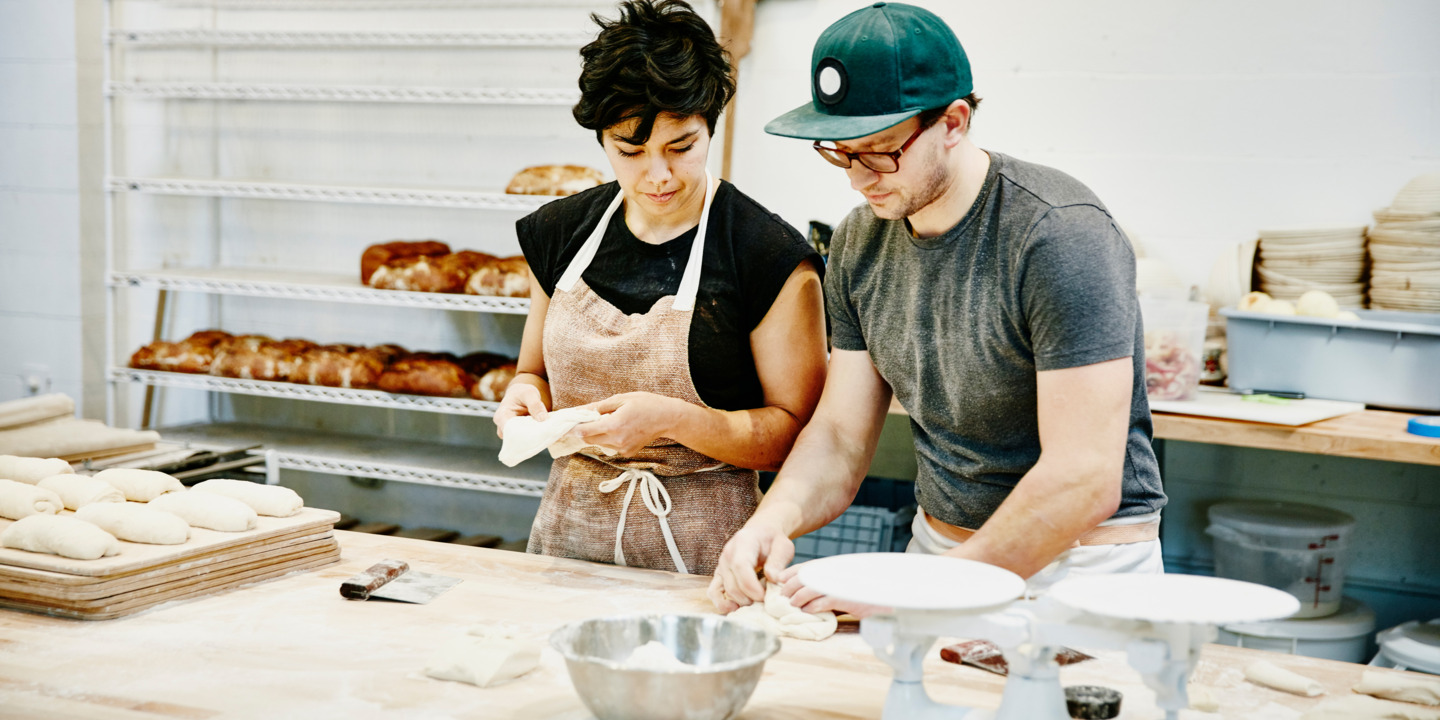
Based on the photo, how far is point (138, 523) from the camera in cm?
158

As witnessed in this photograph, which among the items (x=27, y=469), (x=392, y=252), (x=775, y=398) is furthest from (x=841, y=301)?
(x=392, y=252)

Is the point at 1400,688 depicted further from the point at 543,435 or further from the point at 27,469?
the point at 27,469

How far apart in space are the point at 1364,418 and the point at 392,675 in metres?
2.48

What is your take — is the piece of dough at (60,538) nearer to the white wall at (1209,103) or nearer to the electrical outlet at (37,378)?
the white wall at (1209,103)

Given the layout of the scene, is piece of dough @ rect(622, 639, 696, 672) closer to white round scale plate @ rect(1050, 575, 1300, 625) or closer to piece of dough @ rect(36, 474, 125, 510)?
white round scale plate @ rect(1050, 575, 1300, 625)

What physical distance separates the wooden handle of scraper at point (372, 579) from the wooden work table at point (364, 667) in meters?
0.02

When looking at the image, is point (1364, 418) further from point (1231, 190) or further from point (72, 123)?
point (72, 123)


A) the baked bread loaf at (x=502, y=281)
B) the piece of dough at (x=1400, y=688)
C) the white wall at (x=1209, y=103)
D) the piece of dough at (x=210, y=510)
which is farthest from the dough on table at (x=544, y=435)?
the white wall at (x=1209, y=103)

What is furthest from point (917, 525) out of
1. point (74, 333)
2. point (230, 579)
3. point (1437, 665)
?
point (74, 333)

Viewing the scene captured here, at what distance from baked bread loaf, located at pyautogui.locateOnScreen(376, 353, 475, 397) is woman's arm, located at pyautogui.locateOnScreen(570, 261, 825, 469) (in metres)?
1.87

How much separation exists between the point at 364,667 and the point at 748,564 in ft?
1.71

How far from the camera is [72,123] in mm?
3994

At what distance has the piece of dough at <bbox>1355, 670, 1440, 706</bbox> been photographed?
125 cm

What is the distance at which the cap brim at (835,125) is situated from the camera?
142 centimetres
